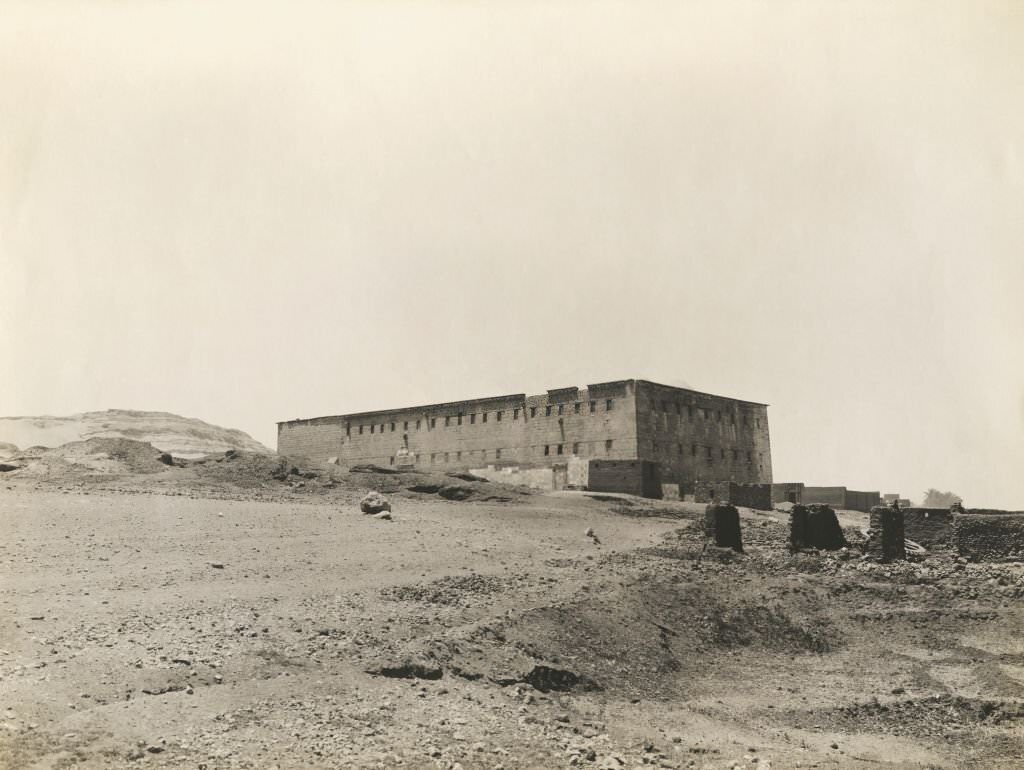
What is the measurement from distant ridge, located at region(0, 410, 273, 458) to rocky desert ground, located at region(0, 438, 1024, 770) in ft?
181

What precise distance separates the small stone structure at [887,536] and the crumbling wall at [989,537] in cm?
97

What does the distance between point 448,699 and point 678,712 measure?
9.24ft

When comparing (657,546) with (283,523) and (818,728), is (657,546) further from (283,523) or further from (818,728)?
(818,728)

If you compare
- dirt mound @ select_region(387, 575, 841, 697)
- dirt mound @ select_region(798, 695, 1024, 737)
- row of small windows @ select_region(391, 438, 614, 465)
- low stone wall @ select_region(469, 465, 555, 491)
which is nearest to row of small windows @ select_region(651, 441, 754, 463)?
row of small windows @ select_region(391, 438, 614, 465)

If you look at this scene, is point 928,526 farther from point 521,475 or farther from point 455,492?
point 521,475

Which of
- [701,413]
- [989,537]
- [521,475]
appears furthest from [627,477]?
[989,537]

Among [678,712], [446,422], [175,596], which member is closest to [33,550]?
[175,596]

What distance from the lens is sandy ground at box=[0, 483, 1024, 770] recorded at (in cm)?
658

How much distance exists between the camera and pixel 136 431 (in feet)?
235

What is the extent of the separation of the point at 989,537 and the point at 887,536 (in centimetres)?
175

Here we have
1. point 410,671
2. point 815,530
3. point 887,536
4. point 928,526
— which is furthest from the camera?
point 815,530

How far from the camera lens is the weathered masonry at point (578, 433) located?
39.8 metres

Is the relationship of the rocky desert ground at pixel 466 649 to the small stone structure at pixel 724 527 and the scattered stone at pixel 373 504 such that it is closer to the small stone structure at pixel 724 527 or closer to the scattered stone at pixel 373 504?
the small stone structure at pixel 724 527

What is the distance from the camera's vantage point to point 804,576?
49.2 feet
